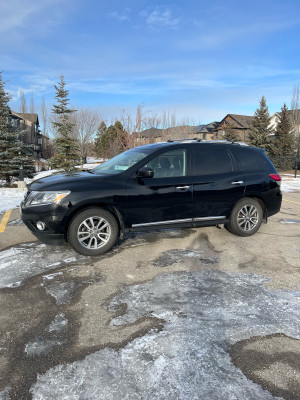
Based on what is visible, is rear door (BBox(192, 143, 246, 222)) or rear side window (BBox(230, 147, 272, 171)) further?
rear side window (BBox(230, 147, 272, 171))

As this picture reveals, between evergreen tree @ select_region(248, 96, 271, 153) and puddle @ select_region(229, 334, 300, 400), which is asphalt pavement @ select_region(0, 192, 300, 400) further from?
evergreen tree @ select_region(248, 96, 271, 153)

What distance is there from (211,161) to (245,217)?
1.26 m

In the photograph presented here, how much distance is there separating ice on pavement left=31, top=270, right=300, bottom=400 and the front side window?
182cm

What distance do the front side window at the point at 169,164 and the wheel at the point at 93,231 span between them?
1071 millimetres

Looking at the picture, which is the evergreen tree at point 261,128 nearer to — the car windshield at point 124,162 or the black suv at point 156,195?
the black suv at point 156,195

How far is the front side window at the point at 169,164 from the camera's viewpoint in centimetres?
473

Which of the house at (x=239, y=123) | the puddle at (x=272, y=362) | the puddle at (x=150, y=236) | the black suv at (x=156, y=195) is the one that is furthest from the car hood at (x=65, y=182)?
the house at (x=239, y=123)

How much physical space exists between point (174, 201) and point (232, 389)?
9.95 ft

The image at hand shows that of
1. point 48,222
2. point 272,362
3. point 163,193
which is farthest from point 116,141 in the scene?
point 272,362

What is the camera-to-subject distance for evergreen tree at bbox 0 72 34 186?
15.4 metres

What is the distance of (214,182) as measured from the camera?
16.5 feet

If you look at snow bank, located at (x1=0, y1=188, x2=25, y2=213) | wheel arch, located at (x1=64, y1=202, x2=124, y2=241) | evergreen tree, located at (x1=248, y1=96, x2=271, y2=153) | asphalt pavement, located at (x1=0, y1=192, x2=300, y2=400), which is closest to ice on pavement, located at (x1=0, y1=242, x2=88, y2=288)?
asphalt pavement, located at (x1=0, y1=192, x2=300, y2=400)

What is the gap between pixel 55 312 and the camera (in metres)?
2.92

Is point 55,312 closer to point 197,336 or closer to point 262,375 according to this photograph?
point 197,336
